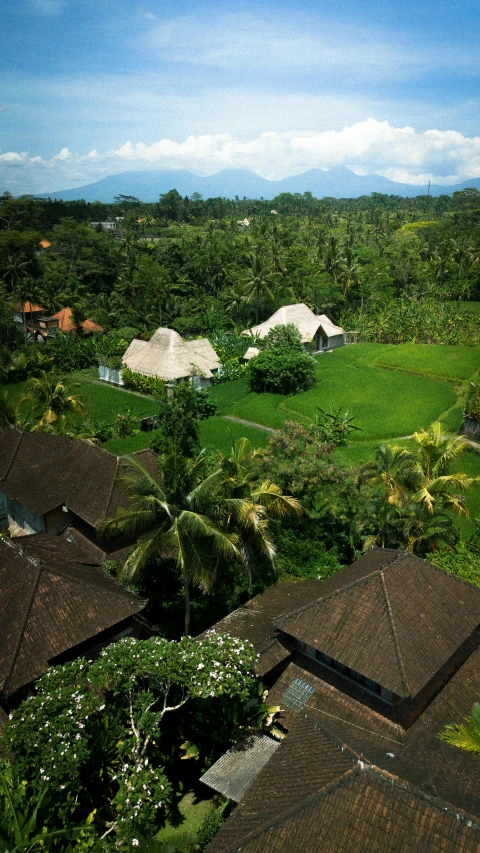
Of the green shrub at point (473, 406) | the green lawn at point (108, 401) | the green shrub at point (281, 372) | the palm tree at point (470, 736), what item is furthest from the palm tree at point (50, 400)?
the palm tree at point (470, 736)

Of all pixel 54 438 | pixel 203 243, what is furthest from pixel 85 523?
pixel 203 243

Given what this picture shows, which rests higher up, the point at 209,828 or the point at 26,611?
the point at 26,611

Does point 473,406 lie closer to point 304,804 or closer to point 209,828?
point 209,828

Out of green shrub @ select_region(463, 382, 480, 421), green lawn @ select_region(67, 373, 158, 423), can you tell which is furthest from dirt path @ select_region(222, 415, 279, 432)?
green shrub @ select_region(463, 382, 480, 421)

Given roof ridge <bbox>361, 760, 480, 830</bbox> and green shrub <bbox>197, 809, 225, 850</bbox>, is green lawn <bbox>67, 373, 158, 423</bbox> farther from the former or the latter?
roof ridge <bbox>361, 760, 480, 830</bbox>

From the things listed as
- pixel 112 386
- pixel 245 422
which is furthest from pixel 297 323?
pixel 245 422

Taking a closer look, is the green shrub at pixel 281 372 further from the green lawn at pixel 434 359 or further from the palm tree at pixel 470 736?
the palm tree at pixel 470 736
